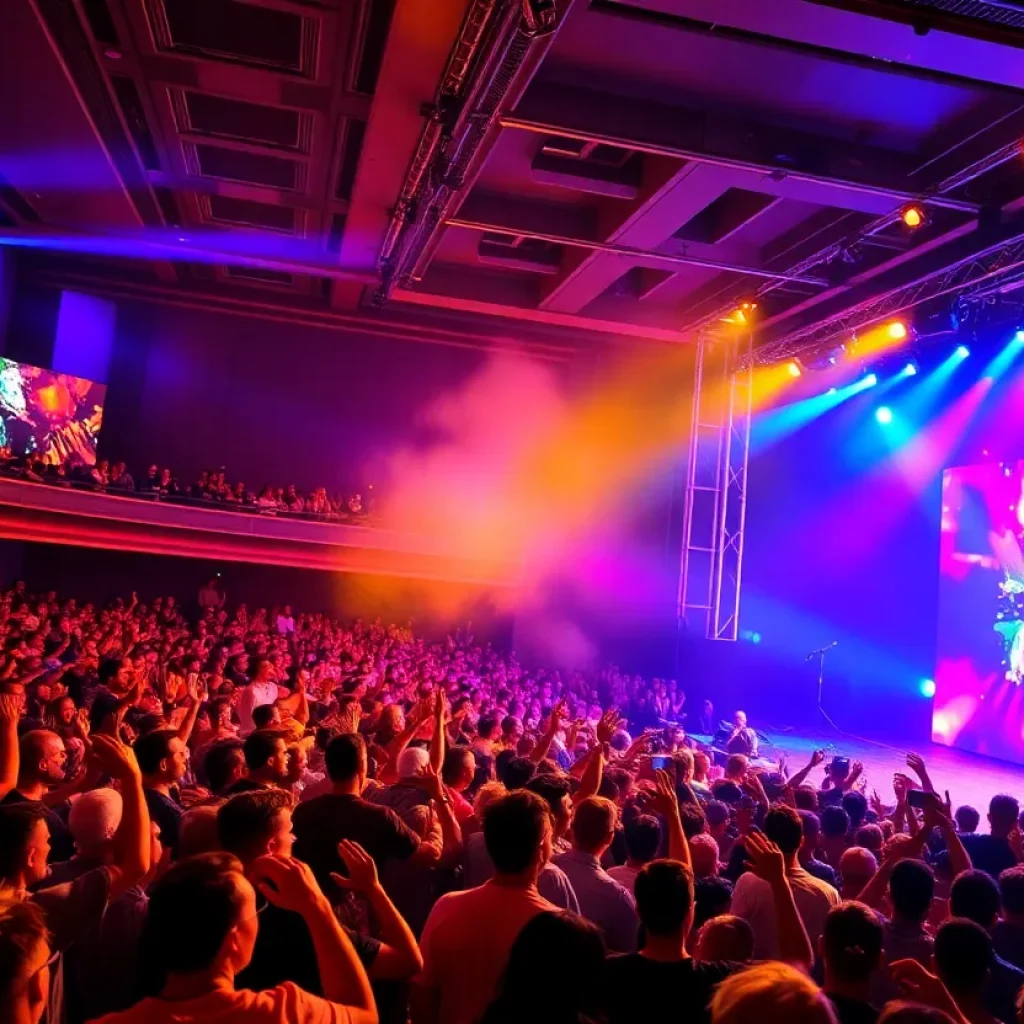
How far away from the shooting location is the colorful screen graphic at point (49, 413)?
14.7 metres

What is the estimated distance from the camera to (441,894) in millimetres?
3801

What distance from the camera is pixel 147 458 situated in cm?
1734

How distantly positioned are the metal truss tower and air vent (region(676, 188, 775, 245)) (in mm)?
3167

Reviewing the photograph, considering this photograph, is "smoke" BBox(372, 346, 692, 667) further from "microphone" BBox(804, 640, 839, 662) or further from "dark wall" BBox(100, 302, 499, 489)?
"microphone" BBox(804, 640, 839, 662)

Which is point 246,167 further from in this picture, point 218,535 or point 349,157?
point 218,535

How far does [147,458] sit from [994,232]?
13736mm

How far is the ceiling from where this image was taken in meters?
7.84

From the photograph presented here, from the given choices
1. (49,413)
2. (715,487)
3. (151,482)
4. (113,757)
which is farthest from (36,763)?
(715,487)

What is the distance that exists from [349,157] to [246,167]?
4.91ft

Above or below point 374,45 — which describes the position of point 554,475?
below

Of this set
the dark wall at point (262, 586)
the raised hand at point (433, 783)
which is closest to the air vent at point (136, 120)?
the dark wall at point (262, 586)

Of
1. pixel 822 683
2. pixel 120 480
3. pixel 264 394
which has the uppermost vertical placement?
pixel 264 394

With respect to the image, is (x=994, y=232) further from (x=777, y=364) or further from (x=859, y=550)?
(x=859, y=550)

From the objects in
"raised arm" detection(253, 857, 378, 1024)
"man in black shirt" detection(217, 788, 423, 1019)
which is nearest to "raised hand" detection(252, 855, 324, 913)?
"raised arm" detection(253, 857, 378, 1024)
